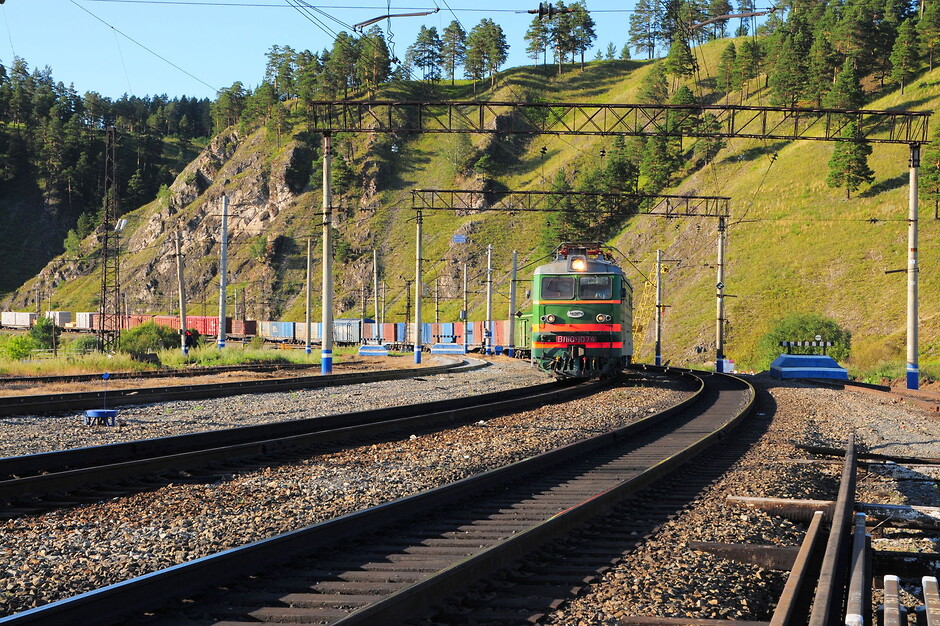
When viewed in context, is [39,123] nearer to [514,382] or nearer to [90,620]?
[514,382]

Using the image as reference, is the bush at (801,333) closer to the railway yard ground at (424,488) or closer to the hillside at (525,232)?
the hillside at (525,232)

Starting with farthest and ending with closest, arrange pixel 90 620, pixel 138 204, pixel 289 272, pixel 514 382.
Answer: pixel 138 204 < pixel 289 272 < pixel 514 382 < pixel 90 620

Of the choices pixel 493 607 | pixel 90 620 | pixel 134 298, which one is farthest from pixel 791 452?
pixel 134 298

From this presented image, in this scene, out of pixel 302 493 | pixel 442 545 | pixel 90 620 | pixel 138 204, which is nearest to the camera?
pixel 90 620

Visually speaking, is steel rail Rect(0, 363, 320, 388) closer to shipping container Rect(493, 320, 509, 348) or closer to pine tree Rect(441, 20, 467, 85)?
shipping container Rect(493, 320, 509, 348)

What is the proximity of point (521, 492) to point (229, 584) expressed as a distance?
12.2 ft

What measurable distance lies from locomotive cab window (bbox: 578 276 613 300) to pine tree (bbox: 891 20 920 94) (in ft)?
317

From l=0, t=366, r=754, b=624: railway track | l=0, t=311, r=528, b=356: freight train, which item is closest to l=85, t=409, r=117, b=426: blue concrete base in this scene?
l=0, t=366, r=754, b=624: railway track

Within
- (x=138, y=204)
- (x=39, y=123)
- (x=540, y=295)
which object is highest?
(x=39, y=123)

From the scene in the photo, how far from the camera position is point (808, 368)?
3288 centimetres

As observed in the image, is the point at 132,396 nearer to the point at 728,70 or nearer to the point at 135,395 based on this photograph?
the point at 135,395

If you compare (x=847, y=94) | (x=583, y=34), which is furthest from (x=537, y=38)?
(x=847, y=94)

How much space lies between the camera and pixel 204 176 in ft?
509

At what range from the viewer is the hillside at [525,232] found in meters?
62.2
